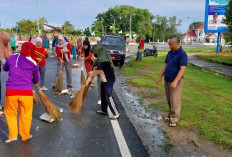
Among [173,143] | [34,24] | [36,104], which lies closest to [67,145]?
[173,143]

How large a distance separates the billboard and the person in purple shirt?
2112cm

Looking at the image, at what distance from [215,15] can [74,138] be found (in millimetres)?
23560

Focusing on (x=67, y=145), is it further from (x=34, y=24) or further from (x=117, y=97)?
(x=34, y=24)

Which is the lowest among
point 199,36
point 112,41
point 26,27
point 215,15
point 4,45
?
point 4,45

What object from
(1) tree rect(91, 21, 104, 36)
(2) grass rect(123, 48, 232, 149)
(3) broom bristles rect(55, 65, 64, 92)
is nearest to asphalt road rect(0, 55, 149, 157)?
(2) grass rect(123, 48, 232, 149)

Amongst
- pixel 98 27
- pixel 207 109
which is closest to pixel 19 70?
pixel 207 109

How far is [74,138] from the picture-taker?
14.5 ft

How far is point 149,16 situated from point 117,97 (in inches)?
3851

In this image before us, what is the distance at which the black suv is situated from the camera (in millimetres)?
15337

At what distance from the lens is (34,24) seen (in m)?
62.1

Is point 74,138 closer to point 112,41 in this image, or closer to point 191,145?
point 191,145

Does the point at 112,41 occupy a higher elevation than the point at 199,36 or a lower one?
lower

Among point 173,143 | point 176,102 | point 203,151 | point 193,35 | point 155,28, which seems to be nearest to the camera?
point 203,151

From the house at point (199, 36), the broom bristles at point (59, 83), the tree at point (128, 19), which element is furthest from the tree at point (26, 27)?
the house at point (199, 36)
